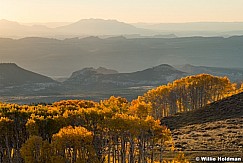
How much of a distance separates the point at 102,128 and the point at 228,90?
107759 mm

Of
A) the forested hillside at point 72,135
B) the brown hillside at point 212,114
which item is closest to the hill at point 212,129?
the brown hillside at point 212,114

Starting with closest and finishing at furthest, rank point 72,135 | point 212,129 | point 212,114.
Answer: point 72,135, point 212,129, point 212,114

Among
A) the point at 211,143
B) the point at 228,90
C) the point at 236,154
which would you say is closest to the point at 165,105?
the point at 228,90

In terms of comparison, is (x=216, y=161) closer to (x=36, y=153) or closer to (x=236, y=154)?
(x=236, y=154)

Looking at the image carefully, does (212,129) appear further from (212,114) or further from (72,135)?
(72,135)

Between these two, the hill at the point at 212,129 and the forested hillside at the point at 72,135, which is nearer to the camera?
the forested hillside at the point at 72,135

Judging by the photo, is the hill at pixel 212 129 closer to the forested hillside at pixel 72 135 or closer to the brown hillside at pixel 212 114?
the brown hillside at pixel 212 114

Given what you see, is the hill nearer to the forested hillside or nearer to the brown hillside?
the brown hillside

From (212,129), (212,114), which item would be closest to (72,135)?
(212,129)

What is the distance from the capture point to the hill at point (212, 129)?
66.6 metres

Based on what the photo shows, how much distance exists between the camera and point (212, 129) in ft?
307

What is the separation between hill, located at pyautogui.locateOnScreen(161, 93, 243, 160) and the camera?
6662 centimetres

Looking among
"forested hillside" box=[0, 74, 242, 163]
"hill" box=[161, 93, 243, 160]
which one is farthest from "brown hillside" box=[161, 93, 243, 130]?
"forested hillside" box=[0, 74, 242, 163]

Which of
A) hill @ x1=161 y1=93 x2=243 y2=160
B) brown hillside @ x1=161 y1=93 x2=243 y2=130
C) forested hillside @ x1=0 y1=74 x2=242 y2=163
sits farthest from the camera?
brown hillside @ x1=161 y1=93 x2=243 y2=130
